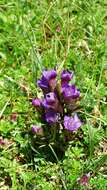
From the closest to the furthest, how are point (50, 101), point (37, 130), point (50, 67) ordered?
1. point (50, 101)
2. point (37, 130)
3. point (50, 67)

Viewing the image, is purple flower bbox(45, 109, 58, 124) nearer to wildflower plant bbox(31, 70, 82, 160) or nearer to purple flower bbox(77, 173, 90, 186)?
wildflower plant bbox(31, 70, 82, 160)

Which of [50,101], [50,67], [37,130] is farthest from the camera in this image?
[50,67]

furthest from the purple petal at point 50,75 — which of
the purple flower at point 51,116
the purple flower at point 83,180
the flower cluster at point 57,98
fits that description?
the purple flower at point 83,180

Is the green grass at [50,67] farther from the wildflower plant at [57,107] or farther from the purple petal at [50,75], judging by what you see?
the purple petal at [50,75]

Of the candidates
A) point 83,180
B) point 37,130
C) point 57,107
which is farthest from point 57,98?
point 83,180

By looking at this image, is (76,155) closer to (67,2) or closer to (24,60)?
(24,60)

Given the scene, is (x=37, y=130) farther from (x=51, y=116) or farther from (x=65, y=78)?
(x=65, y=78)

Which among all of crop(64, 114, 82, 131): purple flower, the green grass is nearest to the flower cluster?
crop(64, 114, 82, 131): purple flower
